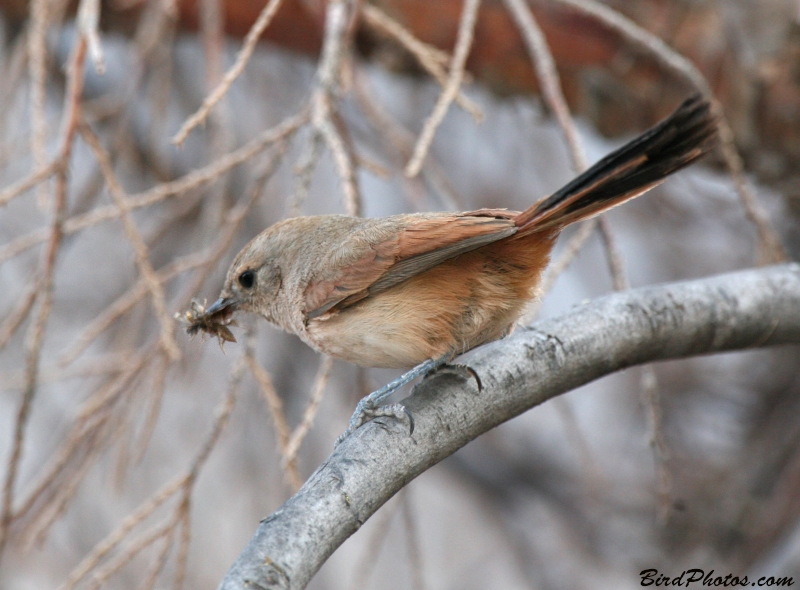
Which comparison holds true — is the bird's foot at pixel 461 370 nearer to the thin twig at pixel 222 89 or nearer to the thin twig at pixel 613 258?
the thin twig at pixel 613 258

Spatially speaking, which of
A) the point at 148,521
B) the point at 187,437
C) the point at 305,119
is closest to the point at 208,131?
the point at 187,437

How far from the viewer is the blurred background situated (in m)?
3.23

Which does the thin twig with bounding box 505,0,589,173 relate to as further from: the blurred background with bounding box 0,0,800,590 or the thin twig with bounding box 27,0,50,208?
the thin twig with bounding box 27,0,50,208

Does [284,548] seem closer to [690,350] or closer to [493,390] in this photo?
[493,390]

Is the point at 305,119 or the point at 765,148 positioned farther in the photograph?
the point at 765,148

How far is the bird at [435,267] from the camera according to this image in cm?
227

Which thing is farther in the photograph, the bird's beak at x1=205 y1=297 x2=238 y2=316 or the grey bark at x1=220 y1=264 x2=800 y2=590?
the bird's beak at x1=205 y1=297 x2=238 y2=316

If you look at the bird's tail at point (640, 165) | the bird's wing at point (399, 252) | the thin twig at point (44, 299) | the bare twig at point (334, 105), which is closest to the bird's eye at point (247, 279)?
the bird's wing at point (399, 252)

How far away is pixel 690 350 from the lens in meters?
2.62

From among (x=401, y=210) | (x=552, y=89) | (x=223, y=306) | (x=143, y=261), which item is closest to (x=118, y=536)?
(x=143, y=261)

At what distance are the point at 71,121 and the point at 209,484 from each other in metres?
4.17

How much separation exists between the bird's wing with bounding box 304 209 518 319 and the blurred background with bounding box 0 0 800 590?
0.36m

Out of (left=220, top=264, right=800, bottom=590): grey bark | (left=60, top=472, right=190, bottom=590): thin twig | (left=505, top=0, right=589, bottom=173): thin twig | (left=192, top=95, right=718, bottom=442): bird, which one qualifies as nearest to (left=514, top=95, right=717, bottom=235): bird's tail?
(left=192, top=95, right=718, bottom=442): bird

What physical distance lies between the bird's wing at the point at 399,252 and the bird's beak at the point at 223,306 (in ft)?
1.08
